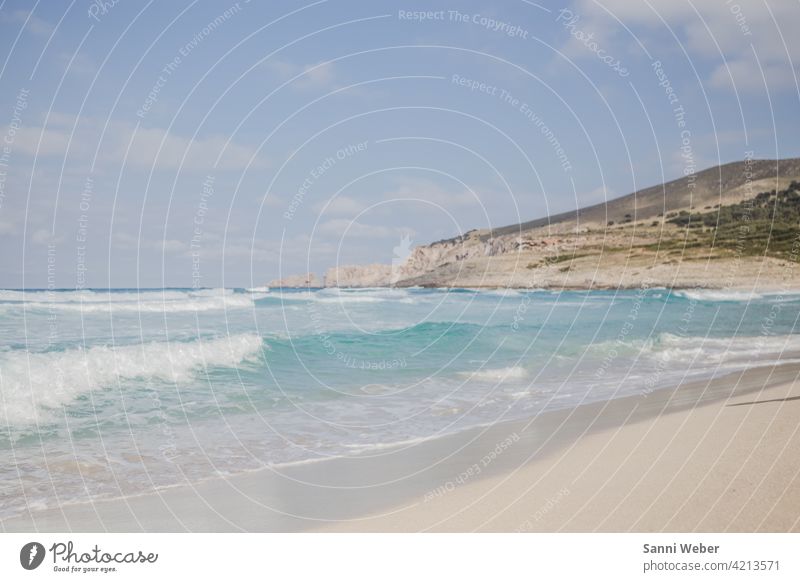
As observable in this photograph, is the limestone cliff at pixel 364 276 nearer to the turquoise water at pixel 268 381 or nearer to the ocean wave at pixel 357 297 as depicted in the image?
the ocean wave at pixel 357 297

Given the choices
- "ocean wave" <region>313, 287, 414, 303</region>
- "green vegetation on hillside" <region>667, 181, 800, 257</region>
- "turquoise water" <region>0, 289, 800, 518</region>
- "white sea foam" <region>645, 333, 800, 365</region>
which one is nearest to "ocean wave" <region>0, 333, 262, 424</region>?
"turquoise water" <region>0, 289, 800, 518</region>

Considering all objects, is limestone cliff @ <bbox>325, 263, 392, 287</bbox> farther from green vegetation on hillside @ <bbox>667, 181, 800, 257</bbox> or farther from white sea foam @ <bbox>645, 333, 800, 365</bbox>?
white sea foam @ <bbox>645, 333, 800, 365</bbox>

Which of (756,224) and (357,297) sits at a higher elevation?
(756,224)

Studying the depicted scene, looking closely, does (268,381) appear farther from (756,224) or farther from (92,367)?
(756,224)

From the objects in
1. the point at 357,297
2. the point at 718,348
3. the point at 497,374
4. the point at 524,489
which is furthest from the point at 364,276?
the point at 524,489
